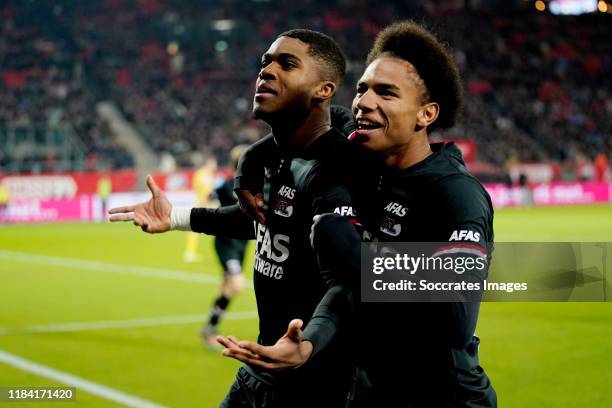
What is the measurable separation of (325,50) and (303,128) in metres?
0.35

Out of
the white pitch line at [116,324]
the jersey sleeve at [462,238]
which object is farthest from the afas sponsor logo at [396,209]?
the white pitch line at [116,324]

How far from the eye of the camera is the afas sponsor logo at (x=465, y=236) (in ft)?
8.45

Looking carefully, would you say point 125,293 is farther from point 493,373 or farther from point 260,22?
point 260,22

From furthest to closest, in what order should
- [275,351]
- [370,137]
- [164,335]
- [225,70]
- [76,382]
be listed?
1. [225,70]
2. [164,335]
3. [76,382]
4. [370,137]
5. [275,351]

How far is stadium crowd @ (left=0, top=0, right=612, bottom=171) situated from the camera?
1453 inches

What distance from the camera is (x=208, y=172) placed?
15961mm

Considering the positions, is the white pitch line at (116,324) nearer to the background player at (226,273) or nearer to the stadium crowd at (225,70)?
the background player at (226,273)

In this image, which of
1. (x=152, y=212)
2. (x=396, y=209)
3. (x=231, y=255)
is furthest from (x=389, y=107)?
(x=231, y=255)

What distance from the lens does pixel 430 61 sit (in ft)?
9.88

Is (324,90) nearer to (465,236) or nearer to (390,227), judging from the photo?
(390,227)

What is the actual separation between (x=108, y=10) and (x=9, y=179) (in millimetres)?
21139

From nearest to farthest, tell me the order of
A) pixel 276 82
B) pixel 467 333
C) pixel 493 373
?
pixel 467 333 → pixel 276 82 → pixel 493 373

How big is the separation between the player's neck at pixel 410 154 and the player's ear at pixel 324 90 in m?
0.50

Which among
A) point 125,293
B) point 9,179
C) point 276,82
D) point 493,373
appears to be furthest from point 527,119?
point 276,82
